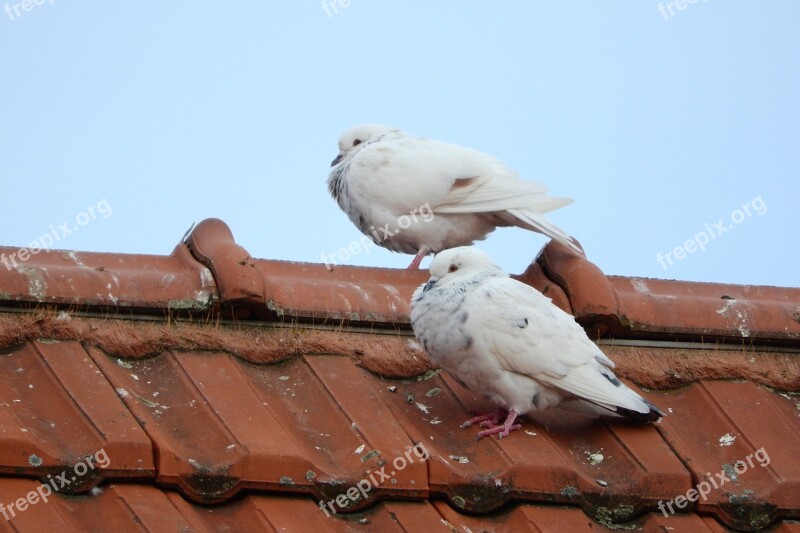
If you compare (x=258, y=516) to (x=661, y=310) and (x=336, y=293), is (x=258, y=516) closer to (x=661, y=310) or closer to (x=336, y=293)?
(x=336, y=293)

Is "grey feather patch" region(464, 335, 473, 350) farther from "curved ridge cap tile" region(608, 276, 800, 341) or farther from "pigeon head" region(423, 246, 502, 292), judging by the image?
"curved ridge cap tile" region(608, 276, 800, 341)

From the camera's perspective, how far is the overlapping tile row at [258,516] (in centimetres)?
297

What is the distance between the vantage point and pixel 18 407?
3.34 m

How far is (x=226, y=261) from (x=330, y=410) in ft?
2.64

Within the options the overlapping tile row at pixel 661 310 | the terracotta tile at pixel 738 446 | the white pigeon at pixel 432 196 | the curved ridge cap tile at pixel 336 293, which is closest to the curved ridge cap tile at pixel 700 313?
the overlapping tile row at pixel 661 310

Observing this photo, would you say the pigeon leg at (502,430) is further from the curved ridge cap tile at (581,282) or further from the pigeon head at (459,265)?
the curved ridge cap tile at (581,282)

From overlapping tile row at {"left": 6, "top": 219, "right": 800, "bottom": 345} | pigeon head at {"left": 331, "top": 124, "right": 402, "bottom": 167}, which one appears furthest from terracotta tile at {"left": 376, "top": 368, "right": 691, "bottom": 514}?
pigeon head at {"left": 331, "top": 124, "right": 402, "bottom": 167}

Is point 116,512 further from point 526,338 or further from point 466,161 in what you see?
point 466,161

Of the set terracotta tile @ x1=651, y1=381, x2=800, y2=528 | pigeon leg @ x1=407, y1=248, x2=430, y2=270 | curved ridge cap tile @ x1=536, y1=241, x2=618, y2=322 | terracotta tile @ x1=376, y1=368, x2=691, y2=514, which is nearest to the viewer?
terracotta tile @ x1=376, y1=368, x2=691, y2=514

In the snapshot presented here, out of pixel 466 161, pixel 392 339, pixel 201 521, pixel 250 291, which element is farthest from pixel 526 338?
pixel 466 161

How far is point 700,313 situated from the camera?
4.63 meters

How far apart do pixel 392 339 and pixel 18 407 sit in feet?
4.48

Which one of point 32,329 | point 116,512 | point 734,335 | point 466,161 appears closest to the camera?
point 116,512

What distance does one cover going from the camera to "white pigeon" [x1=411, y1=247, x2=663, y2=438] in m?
3.84
